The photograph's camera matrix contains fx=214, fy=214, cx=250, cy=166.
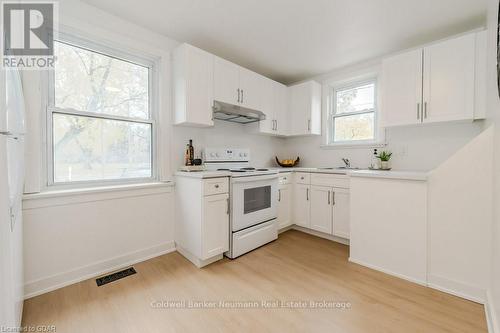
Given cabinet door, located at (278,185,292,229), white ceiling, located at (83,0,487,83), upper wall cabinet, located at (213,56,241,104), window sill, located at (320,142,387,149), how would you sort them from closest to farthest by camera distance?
white ceiling, located at (83,0,487,83), upper wall cabinet, located at (213,56,241,104), window sill, located at (320,142,387,149), cabinet door, located at (278,185,292,229)

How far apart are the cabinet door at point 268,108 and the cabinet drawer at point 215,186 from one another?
124 cm

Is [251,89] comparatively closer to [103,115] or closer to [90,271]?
[103,115]

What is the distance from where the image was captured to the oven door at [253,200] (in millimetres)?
2381

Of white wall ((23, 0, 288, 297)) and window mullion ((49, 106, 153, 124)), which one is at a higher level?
window mullion ((49, 106, 153, 124))

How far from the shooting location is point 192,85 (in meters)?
2.35

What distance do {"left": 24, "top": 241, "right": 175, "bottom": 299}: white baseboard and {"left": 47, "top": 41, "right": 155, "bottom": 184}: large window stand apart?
2.59ft

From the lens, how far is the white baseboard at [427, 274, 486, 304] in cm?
164

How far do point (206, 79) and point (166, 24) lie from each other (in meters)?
0.66

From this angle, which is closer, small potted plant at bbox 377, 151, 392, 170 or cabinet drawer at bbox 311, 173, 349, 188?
small potted plant at bbox 377, 151, 392, 170

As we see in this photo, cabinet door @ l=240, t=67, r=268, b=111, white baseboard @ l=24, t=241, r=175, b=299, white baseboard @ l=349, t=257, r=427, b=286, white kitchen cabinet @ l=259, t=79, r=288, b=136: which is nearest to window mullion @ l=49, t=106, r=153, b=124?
cabinet door @ l=240, t=67, r=268, b=111

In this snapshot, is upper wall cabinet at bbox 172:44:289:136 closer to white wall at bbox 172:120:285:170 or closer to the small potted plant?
white wall at bbox 172:120:285:170

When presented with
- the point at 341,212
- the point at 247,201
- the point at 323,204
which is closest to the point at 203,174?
the point at 247,201

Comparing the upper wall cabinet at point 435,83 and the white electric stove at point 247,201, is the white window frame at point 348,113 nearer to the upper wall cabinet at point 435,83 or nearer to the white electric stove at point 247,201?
the upper wall cabinet at point 435,83

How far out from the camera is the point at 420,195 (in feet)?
6.23
